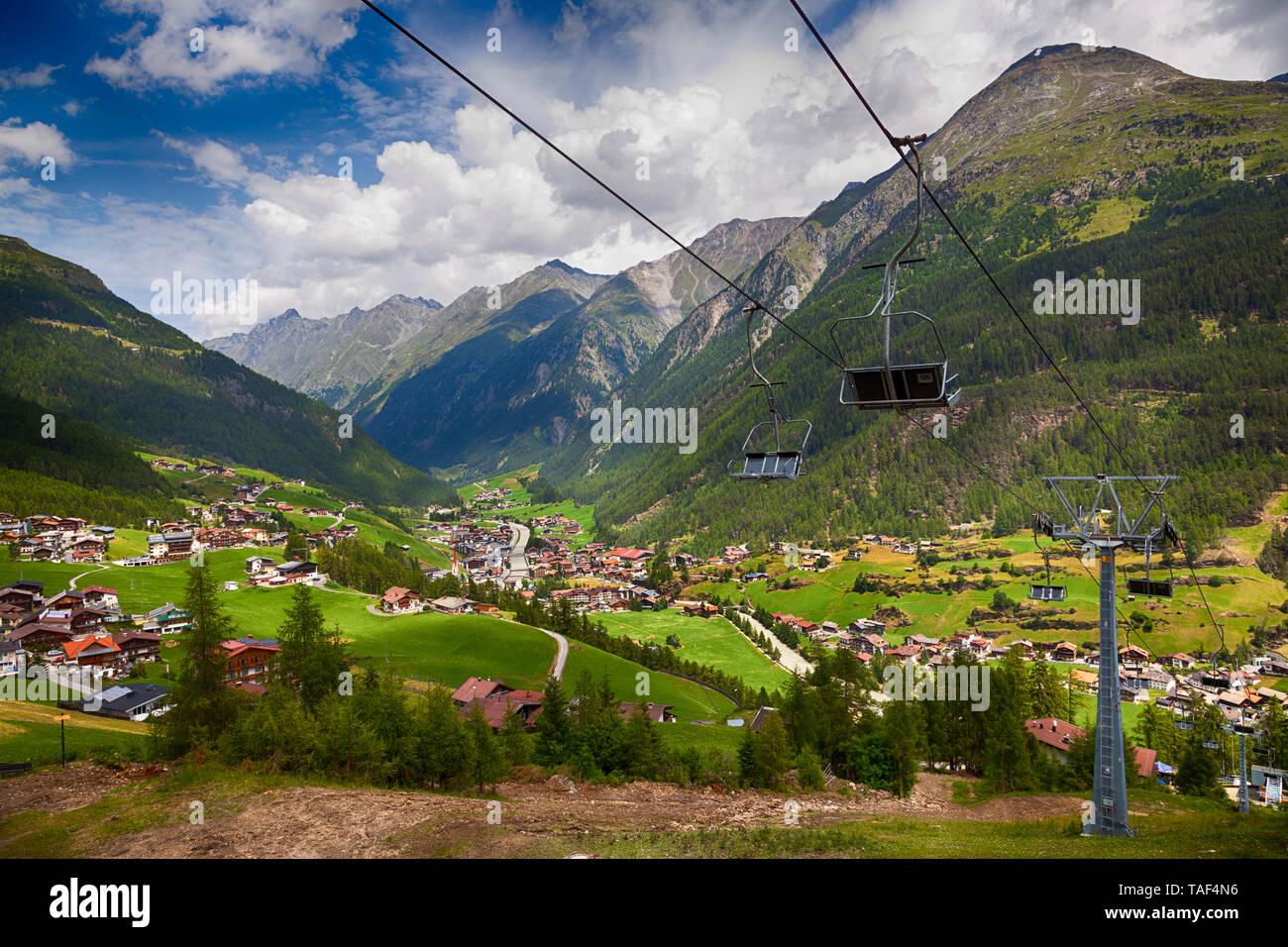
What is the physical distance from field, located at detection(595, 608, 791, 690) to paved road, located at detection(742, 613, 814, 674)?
2254mm

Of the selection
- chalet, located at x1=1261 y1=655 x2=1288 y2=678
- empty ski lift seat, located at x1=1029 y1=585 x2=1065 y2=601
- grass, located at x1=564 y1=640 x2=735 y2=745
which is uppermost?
empty ski lift seat, located at x1=1029 y1=585 x2=1065 y2=601

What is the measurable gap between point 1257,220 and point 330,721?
901 ft

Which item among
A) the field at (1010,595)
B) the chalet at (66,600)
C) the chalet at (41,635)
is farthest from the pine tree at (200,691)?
the field at (1010,595)

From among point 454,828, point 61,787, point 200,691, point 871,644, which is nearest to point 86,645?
point 200,691

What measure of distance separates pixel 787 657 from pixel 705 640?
534 inches

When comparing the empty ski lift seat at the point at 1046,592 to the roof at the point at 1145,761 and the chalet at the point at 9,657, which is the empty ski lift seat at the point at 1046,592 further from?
the chalet at the point at 9,657

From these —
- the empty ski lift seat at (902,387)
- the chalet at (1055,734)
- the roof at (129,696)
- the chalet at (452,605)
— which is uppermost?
the empty ski lift seat at (902,387)

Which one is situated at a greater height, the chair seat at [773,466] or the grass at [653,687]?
the chair seat at [773,466]

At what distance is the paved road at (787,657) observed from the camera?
9212 cm

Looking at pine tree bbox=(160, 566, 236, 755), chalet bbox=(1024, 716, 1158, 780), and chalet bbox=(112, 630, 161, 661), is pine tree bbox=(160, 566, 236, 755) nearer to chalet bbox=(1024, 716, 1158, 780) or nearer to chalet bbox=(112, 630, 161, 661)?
chalet bbox=(112, 630, 161, 661)

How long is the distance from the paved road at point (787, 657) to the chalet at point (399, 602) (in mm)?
53806

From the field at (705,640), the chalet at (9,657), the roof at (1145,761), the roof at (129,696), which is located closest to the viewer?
the roof at (129,696)

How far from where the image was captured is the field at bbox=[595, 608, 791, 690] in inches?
3529

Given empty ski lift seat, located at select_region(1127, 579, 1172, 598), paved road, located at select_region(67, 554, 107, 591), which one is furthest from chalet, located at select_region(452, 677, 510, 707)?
paved road, located at select_region(67, 554, 107, 591)
